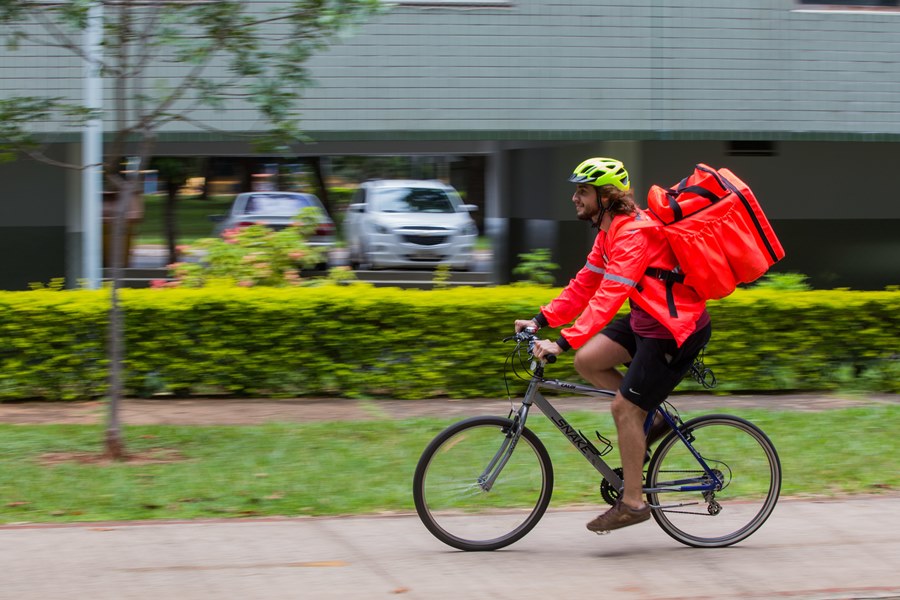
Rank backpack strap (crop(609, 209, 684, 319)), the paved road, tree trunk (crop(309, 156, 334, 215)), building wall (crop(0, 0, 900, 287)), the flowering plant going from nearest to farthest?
1. the paved road
2. backpack strap (crop(609, 209, 684, 319))
3. the flowering plant
4. building wall (crop(0, 0, 900, 287))
5. tree trunk (crop(309, 156, 334, 215))

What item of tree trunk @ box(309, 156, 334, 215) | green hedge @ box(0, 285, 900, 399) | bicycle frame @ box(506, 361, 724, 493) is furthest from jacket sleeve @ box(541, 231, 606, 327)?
tree trunk @ box(309, 156, 334, 215)

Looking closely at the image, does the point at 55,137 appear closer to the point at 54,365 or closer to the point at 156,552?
the point at 54,365

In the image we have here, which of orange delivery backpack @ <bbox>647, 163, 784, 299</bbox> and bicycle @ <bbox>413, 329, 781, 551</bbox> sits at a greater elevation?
orange delivery backpack @ <bbox>647, 163, 784, 299</bbox>

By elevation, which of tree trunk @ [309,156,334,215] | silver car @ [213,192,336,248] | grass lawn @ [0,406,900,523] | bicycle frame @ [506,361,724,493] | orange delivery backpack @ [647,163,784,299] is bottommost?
grass lawn @ [0,406,900,523]

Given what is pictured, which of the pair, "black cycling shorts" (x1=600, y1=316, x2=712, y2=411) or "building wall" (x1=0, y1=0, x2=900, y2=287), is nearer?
"black cycling shorts" (x1=600, y1=316, x2=712, y2=411)

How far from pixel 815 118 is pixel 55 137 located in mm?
8908

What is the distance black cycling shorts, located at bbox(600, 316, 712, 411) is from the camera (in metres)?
5.02

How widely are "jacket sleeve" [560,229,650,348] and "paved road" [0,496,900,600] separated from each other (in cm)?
110

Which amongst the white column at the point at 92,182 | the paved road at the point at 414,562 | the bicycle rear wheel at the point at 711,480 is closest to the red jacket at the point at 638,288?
the bicycle rear wheel at the point at 711,480

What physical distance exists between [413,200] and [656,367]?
13.7 meters

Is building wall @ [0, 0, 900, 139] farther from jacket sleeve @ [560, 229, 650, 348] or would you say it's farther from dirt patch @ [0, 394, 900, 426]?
jacket sleeve @ [560, 229, 650, 348]

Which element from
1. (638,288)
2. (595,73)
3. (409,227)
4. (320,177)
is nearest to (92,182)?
(595,73)

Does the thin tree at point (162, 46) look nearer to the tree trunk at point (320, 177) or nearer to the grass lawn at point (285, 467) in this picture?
the grass lawn at point (285, 467)

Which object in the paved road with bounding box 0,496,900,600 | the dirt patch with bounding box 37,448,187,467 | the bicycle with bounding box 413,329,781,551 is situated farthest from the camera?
the dirt patch with bounding box 37,448,187,467
